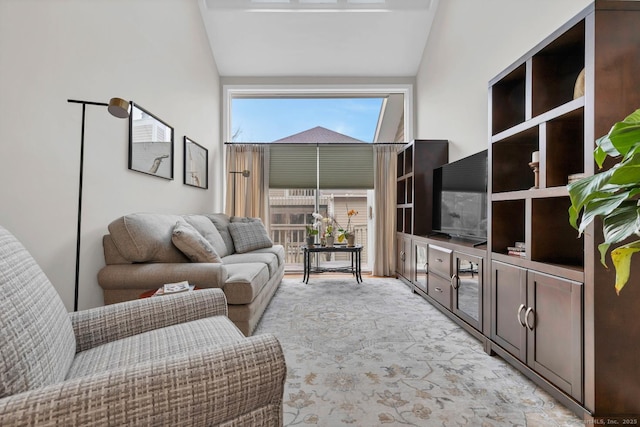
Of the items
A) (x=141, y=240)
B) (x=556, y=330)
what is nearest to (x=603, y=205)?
(x=556, y=330)

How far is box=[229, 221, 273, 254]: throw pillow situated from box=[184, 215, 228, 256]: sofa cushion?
8.7 inches

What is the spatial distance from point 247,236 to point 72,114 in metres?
2.10

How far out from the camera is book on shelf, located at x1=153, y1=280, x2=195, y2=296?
179 cm

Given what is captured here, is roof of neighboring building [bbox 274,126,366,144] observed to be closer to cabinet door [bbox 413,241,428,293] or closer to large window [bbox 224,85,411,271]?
large window [bbox 224,85,411,271]

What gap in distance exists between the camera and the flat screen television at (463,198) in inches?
98.1

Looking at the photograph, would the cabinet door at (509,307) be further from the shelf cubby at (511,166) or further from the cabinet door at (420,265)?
the cabinet door at (420,265)

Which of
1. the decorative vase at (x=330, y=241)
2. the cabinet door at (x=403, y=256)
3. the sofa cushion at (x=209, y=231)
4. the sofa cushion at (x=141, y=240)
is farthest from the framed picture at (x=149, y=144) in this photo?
the cabinet door at (x=403, y=256)

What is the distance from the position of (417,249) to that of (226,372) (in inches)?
122

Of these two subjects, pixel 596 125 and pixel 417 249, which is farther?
pixel 417 249

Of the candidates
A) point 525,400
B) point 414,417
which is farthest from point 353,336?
point 525,400

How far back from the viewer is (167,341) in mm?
1122

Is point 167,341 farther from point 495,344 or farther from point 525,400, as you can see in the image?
point 495,344

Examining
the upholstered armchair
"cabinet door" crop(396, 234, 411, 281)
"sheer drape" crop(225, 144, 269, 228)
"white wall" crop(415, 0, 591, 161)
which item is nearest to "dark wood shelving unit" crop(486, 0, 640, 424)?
"white wall" crop(415, 0, 591, 161)

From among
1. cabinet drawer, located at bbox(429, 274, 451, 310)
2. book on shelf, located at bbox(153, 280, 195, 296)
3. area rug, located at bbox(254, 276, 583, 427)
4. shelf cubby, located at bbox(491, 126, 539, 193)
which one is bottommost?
area rug, located at bbox(254, 276, 583, 427)
